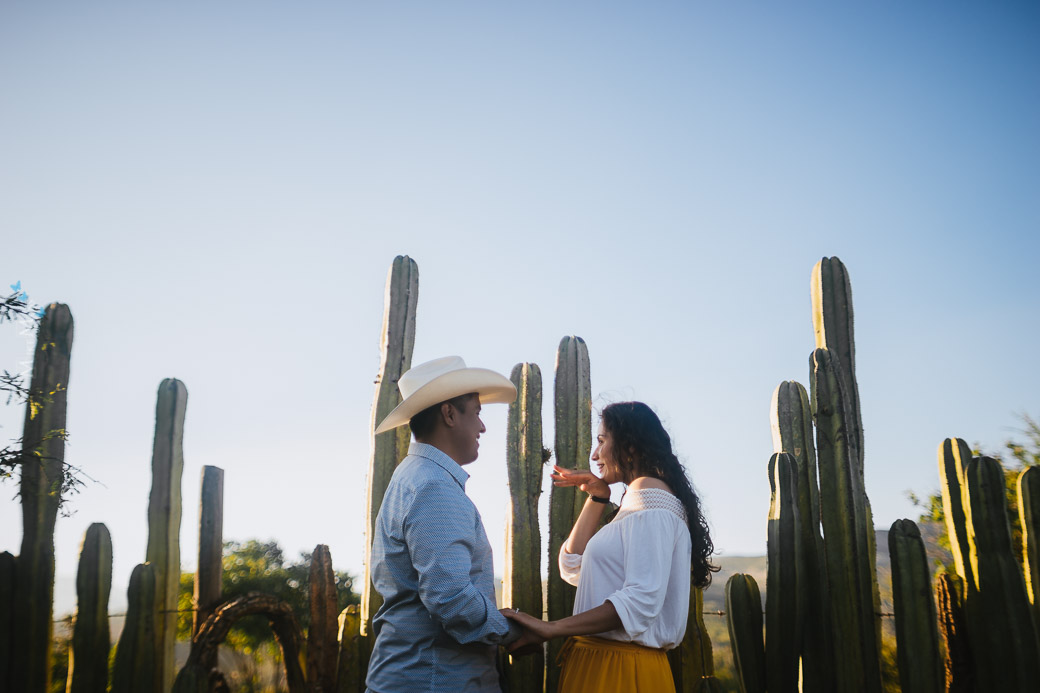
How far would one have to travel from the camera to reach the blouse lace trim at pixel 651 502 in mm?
3125

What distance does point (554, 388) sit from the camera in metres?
5.24

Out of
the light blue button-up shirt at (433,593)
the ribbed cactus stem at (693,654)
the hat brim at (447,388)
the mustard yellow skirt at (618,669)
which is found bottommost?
the ribbed cactus stem at (693,654)

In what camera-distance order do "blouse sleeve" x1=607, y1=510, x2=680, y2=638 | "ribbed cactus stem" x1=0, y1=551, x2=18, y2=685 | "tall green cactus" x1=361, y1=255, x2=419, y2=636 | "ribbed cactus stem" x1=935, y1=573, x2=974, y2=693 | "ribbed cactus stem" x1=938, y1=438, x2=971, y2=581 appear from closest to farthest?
"blouse sleeve" x1=607, y1=510, x2=680, y2=638 < "ribbed cactus stem" x1=935, y1=573, x2=974, y2=693 < "ribbed cactus stem" x1=938, y1=438, x2=971, y2=581 < "ribbed cactus stem" x1=0, y1=551, x2=18, y2=685 < "tall green cactus" x1=361, y1=255, x2=419, y2=636

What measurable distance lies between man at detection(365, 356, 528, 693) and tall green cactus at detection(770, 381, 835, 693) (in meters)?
2.25

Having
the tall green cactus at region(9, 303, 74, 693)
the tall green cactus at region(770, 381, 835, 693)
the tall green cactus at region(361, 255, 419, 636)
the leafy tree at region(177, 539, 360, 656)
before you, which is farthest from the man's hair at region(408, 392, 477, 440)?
the leafy tree at region(177, 539, 360, 656)

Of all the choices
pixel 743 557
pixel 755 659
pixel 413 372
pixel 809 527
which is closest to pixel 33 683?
pixel 413 372

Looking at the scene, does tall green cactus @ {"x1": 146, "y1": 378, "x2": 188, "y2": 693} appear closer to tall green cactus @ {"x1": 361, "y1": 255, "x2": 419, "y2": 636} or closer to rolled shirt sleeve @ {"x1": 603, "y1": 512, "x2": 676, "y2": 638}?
tall green cactus @ {"x1": 361, "y1": 255, "x2": 419, "y2": 636}

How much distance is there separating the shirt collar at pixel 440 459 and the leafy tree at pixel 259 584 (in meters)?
5.87

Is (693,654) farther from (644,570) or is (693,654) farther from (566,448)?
(644,570)

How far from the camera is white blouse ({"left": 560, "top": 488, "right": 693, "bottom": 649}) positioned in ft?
9.50

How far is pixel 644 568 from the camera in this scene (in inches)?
116

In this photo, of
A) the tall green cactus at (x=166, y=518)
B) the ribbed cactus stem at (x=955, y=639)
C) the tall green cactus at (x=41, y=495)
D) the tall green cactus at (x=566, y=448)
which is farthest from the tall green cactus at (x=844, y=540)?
the tall green cactus at (x=41, y=495)

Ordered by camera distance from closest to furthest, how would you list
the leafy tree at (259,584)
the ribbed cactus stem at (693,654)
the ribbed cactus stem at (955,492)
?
1. the ribbed cactus stem at (955,492)
2. the ribbed cactus stem at (693,654)
3. the leafy tree at (259,584)

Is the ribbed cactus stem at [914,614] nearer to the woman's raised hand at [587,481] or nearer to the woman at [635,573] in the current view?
the woman at [635,573]
